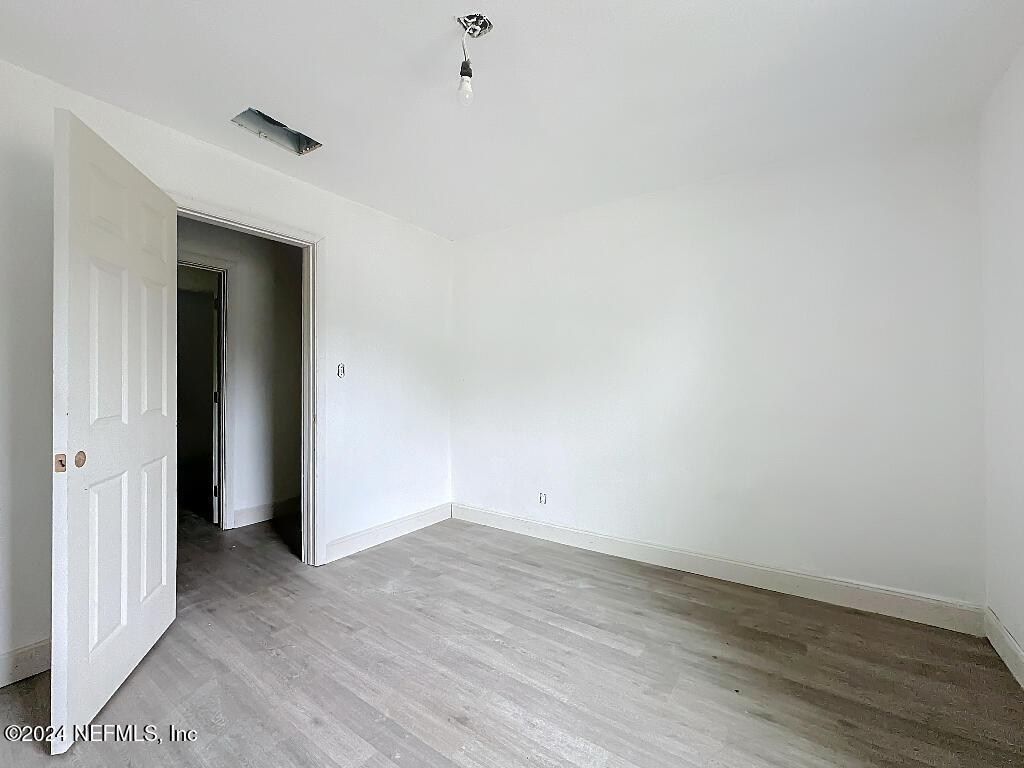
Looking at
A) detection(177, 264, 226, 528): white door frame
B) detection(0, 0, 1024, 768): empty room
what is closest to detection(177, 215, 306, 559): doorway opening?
detection(177, 264, 226, 528): white door frame

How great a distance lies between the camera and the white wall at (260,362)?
3809 mm

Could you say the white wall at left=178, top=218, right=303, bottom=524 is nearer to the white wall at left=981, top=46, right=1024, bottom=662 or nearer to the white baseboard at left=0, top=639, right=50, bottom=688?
the white baseboard at left=0, top=639, right=50, bottom=688

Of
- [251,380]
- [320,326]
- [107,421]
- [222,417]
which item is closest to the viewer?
[107,421]

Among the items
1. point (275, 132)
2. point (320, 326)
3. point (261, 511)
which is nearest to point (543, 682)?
point (320, 326)

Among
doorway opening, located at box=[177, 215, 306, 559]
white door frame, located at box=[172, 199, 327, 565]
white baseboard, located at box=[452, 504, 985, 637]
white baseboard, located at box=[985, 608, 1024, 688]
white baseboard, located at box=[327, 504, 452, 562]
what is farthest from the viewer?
doorway opening, located at box=[177, 215, 306, 559]

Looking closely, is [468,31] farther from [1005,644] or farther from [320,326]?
[1005,644]

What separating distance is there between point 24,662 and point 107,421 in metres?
1.16

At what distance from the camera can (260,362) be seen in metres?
4.04

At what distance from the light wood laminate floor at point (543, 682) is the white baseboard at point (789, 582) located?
0.08 m

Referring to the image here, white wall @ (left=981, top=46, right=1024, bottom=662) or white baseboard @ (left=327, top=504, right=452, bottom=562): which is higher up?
white wall @ (left=981, top=46, right=1024, bottom=662)

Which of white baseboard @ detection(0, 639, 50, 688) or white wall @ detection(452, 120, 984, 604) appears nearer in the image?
white baseboard @ detection(0, 639, 50, 688)

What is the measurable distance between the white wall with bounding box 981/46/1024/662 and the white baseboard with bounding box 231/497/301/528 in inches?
196

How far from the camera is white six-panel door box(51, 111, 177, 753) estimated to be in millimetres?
1513

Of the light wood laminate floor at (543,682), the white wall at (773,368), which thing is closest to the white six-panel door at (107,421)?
the light wood laminate floor at (543,682)
